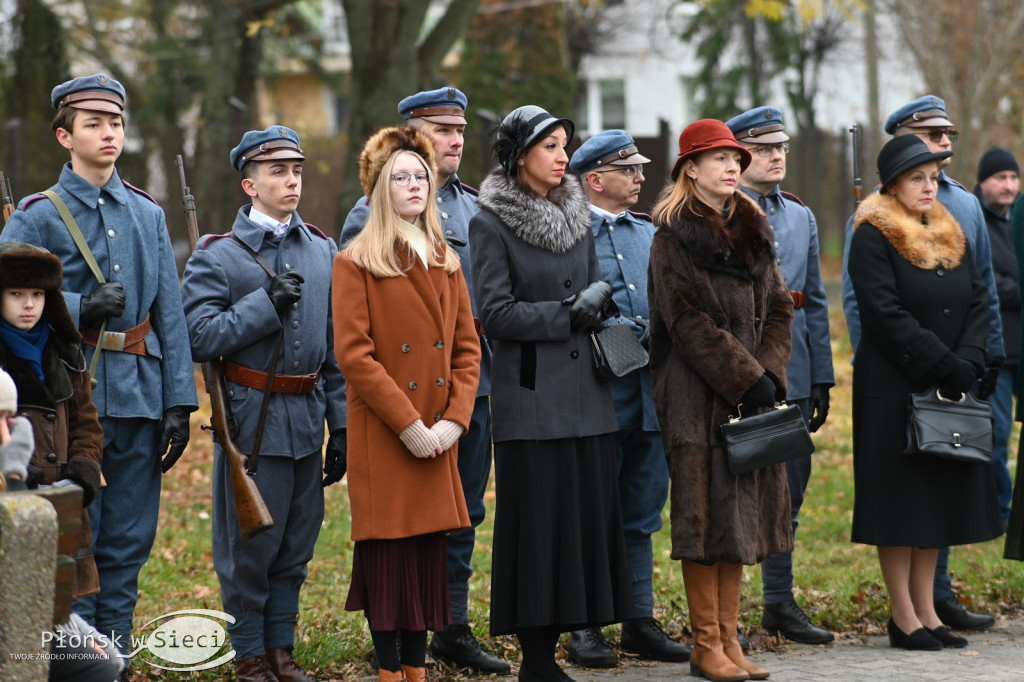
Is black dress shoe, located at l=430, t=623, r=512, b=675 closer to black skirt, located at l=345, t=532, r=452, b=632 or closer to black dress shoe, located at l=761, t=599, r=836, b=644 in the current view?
black skirt, located at l=345, t=532, r=452, b=632

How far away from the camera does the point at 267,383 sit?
5383mm

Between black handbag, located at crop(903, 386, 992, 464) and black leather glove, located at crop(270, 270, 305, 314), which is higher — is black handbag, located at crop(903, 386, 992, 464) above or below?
below

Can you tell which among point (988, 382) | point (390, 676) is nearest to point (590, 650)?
point (390, 676)

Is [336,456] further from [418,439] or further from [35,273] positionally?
[35,273]

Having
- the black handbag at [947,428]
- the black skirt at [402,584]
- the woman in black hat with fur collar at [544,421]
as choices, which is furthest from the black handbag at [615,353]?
the black handbag at [947,428]

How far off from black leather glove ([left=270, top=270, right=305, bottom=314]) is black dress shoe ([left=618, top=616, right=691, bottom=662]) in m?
2.18

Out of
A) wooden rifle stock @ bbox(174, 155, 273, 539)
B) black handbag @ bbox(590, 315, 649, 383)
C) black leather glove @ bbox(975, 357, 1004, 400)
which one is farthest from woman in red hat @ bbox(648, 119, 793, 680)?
wooden rifle stock @ bbox(174, 155, 273, 539)

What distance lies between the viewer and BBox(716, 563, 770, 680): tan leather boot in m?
5.60

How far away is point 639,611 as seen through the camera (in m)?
6.02

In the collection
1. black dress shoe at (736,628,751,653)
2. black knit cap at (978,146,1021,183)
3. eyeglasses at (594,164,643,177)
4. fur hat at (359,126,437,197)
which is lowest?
black dress shoe at (736,628,751,653)

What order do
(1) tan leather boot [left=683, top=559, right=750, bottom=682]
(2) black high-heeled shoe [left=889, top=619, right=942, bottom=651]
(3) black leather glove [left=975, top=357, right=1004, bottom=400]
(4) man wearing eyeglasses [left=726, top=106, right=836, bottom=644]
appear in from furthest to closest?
(3) black leather glove [left=975, top=357, right=1004, bottom=400] < (4) man wearing eyeglasses [left=726, top=106, right=836, bottom=644] < (2) black high-heeled shoe [left=889, top=619, right=942, bottom=651] < (1) tan leather boot [left=683, top=559, right=750, bottom=682]

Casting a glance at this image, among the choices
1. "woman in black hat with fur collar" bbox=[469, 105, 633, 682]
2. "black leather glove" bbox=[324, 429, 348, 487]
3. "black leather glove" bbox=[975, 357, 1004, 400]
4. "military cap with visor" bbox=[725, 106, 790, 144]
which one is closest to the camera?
"woman in black hat with fur collar" bbox=[469, 105, 633, 682]

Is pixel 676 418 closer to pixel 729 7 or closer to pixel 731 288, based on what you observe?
pixel 731 288

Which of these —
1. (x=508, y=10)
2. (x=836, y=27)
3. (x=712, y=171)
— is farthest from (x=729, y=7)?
(x=712, y=171)
